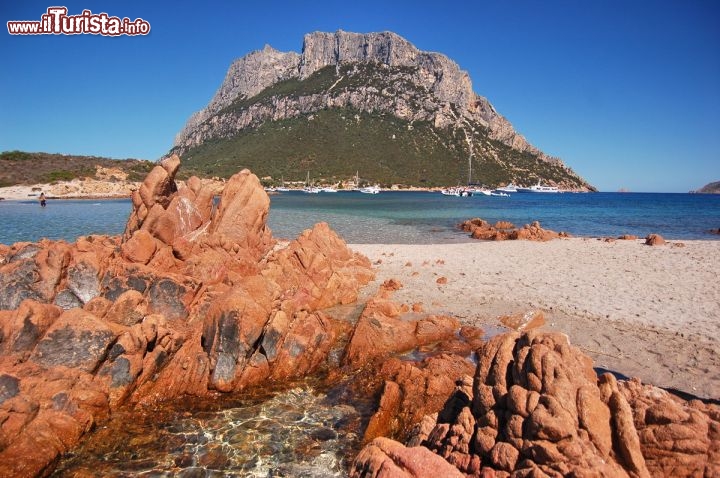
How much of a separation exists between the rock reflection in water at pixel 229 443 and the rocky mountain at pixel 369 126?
10841cm

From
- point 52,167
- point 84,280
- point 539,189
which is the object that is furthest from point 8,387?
point 539,189

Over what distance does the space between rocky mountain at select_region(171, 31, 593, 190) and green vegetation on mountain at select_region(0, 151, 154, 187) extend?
57.0 feet

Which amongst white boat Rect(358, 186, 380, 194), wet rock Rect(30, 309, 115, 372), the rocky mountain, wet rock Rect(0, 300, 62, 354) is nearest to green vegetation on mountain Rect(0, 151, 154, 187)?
the rocky mountain

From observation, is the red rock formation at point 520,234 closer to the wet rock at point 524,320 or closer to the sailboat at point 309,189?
the wet rock at point 524,320

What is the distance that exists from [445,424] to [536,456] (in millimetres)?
1422

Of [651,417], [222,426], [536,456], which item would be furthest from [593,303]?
[222,426]

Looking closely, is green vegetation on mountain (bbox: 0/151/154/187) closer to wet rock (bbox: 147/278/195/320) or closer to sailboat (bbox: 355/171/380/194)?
sailboat (bbox: 355/171/380/194)

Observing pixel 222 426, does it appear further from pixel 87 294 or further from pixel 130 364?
pixel 87 294

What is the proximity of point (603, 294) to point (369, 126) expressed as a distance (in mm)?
121711

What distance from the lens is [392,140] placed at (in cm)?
12862

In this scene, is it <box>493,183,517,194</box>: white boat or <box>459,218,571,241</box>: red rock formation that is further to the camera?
<box>493,183,517,194</box>: white boat

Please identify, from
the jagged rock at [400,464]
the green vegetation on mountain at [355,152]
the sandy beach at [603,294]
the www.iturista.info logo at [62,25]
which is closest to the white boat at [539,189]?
the green vegetation on mountain at [355,152]

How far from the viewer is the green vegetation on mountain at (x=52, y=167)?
311 ft

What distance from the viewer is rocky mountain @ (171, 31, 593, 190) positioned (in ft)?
414
